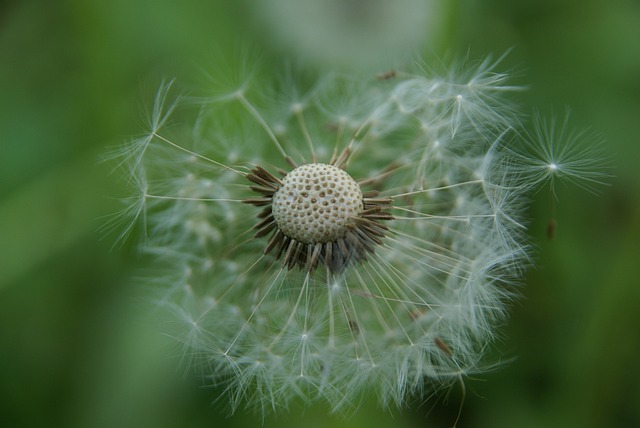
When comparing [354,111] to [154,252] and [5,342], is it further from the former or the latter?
[5,342]

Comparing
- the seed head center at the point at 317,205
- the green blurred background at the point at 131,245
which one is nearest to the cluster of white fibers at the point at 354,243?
the seed head center at the point at 317,205

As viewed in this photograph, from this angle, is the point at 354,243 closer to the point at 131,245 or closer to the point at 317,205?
the point at 317,205

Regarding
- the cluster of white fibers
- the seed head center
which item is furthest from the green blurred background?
the seed head center

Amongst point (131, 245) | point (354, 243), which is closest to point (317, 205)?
point (354, 243)

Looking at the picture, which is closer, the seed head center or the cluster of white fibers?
the seed head center

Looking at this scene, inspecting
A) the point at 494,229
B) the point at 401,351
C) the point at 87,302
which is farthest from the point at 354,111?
the point at 87,302

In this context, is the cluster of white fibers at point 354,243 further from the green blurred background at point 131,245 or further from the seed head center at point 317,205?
the green blurred background at point 131,245

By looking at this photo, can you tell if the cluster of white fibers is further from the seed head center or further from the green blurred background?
the green blurred background
